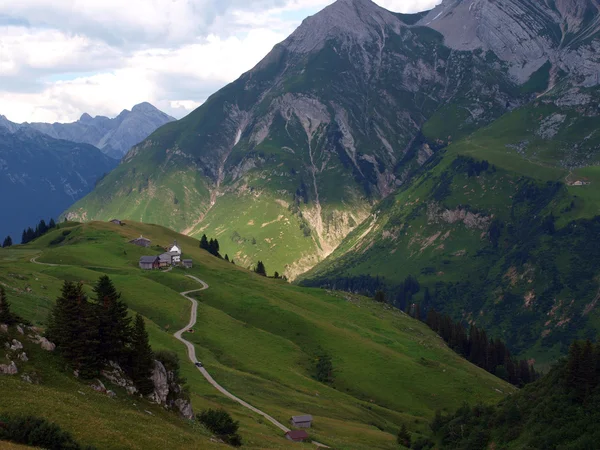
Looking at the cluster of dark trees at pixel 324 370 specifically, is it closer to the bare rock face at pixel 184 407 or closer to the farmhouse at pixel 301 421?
the farmhouse at pixel 301 421

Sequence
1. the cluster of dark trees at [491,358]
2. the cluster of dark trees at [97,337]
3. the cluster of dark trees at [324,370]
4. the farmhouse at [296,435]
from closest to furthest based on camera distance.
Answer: the cluster of dark trees at [97,337] → the farmhouse at [296,435] → the cluster of dark trees at [324,370] → the cluster of dark trees at [491,358]

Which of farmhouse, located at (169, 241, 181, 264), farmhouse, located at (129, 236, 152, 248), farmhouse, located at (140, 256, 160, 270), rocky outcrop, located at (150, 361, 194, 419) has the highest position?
farmhouse, located at (129, 236, 152, 248)

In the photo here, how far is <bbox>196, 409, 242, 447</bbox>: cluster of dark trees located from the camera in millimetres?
55844

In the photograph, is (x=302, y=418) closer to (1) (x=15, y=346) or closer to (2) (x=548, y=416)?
(2) (x=548, y=416)

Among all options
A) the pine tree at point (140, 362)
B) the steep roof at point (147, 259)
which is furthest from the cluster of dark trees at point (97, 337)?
the steep roof at point (147, 259)

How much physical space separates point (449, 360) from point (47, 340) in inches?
5065

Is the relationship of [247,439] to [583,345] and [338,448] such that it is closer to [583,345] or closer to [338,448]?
[338,448]

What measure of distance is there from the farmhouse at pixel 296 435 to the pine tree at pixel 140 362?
25685 millimetres

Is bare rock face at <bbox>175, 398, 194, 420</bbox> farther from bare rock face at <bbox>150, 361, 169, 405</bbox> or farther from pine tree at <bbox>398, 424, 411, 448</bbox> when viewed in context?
pine tree at <bbox>398, 424, 411, 448</bbox>

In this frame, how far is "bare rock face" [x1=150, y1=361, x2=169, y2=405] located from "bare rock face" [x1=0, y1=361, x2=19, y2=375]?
44.4 ft

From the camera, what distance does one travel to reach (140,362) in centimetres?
5394

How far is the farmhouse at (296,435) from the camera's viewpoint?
73469 mm

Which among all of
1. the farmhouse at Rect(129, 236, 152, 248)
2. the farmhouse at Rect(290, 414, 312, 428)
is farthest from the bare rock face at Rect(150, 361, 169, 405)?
the farmhouse at Rect(129, 236, 152, 248)

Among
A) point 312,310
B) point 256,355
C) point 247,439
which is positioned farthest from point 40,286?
point 312,310
